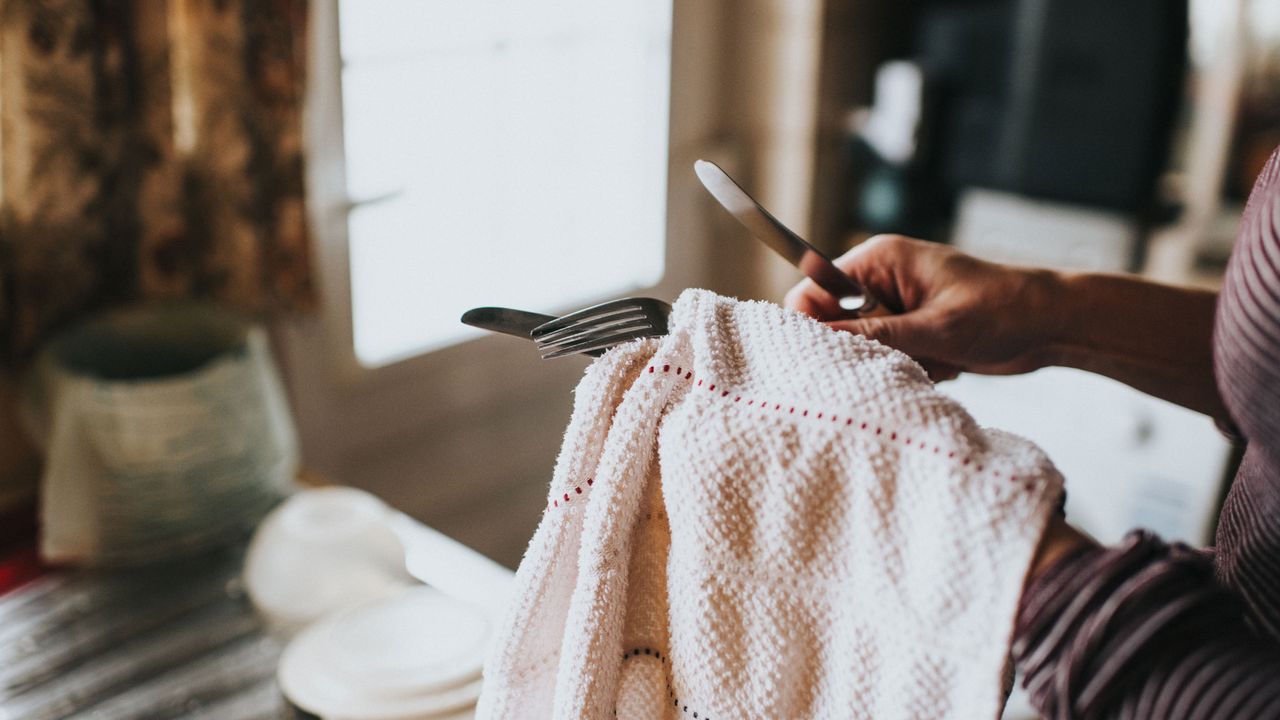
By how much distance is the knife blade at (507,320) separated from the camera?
515mm

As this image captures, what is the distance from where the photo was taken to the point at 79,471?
1060 mm

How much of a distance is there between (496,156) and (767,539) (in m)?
1.38

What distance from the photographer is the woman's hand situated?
0.67 m

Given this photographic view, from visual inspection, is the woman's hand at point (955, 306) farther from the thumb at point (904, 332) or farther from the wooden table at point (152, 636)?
the wooden table at point (152, 636)

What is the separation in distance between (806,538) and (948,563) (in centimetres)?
7

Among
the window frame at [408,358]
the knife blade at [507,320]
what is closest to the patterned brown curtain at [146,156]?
the window frame at [408,358]

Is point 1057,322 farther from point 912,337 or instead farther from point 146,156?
point 146,156

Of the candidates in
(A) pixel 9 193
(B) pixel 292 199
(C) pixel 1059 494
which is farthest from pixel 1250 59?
(A) pixel 9 193

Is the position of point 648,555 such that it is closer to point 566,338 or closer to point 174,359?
point 566,338

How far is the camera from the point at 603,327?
0.52m

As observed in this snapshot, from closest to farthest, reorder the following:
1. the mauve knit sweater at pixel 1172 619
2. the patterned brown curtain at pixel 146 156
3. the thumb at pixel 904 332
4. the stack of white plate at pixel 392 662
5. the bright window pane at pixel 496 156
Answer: the mauve knit sweater at pixel 1172 619
the thumb at pixel 904 332
the stack of white plate at pixel 392 662
the patterned brown curtain at pixel 146 156
the bright window pane at pixel 496 156

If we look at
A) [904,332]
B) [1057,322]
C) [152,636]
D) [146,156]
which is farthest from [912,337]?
[146,156]

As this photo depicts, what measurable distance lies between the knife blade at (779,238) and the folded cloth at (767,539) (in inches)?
3.2

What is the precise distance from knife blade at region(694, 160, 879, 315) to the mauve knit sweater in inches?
9.0
